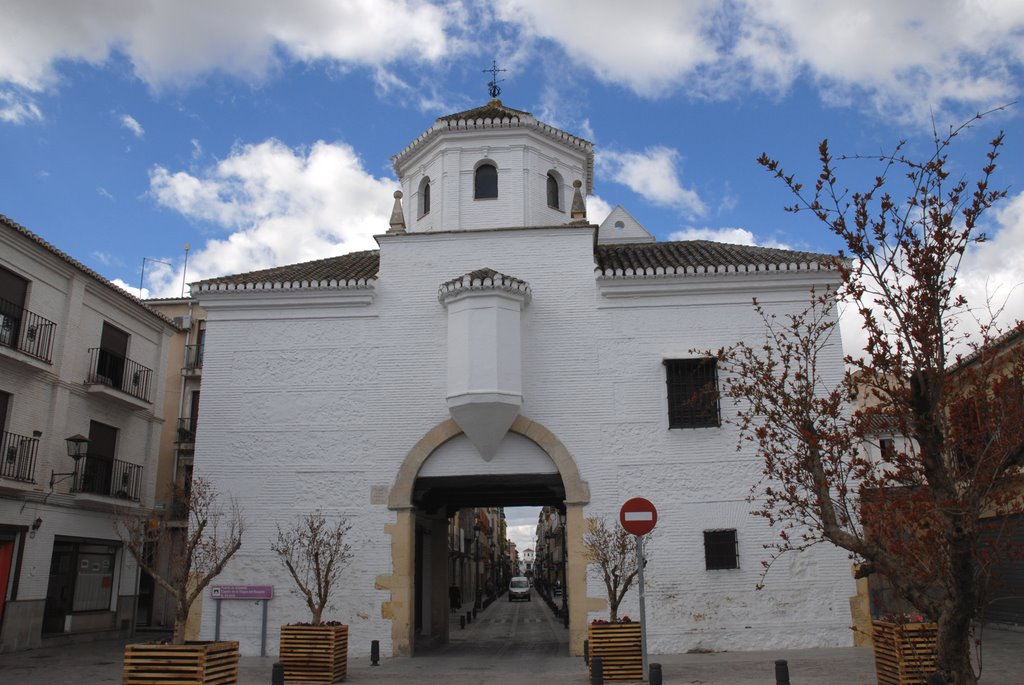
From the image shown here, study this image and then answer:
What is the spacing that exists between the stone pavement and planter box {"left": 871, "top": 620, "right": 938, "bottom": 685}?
0.80m

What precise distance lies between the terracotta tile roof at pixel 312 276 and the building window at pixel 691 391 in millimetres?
6330

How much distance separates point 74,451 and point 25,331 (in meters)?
2.89

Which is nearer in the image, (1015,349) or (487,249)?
(1015,349)

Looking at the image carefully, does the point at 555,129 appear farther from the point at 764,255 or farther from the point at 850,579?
the point at 850,579

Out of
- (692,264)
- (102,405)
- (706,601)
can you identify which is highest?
(692,264)

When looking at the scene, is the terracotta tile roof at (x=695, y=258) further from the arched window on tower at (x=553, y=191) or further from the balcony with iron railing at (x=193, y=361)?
the balcony with iron railing at (x=193, y=361)

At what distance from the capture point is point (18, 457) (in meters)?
16.8

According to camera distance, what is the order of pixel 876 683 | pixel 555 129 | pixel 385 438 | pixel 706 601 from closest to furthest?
pixel 876 683, pixel 706 601, pixel 385 438, pixel 555 129

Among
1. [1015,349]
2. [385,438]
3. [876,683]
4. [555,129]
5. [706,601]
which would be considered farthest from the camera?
[555,129]

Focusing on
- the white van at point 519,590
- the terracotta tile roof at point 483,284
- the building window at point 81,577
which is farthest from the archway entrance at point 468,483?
the white van at point 519,590

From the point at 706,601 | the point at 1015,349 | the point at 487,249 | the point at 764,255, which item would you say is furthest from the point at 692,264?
the point at 1015,349

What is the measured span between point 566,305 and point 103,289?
11.8 m

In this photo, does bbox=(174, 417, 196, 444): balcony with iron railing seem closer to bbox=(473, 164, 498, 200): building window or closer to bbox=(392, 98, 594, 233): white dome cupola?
bbox=(392, 98, 594, 233): white dome cupola

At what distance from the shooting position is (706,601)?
47.9 ft
